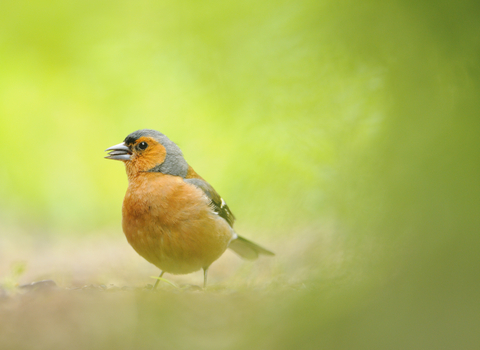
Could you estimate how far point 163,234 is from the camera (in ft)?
8.72

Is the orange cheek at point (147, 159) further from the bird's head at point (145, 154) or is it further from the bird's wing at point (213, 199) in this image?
the bird's wing at point (213, 199)

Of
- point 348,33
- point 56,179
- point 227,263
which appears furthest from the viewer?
point 56,179

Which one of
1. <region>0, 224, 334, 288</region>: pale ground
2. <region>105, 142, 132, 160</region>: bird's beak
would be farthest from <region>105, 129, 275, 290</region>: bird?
<region>0, 224, 334, 288</region>: pale ground

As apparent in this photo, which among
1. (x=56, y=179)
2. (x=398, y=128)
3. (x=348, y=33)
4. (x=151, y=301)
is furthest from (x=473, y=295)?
(x=56, y=179)

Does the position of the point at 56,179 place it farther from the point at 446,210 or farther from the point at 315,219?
the point at 446,210

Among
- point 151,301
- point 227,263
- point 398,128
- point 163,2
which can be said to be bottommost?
point 151,301

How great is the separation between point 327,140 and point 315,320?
166 cm

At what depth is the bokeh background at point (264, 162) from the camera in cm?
96

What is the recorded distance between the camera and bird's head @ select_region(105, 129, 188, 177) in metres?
3.12

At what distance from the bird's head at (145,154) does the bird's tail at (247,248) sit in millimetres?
900

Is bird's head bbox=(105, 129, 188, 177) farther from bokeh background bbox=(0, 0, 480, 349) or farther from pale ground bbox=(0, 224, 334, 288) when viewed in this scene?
pale ground bbox=(0, 224, 334, 288)

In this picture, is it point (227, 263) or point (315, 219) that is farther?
point (227, 263)

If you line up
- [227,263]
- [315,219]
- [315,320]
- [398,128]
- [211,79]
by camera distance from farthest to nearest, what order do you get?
1. [227,263]
2. [211,79]
3. [315,219]
4. [398,128]
5. [315,320]

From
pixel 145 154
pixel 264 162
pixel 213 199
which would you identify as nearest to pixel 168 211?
pixel 213 199
